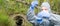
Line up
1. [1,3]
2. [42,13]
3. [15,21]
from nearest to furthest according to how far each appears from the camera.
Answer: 1. [42,13]
2. [1,3]
3. [15,21]

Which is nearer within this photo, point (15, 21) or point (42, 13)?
point (42, 13)

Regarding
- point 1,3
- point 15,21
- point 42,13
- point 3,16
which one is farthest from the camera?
point 15,21

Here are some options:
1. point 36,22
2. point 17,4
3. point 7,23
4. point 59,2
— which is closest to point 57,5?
point 59,2

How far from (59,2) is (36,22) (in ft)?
5.30

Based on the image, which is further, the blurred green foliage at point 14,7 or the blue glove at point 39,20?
the blurred green foliage at point 14,7

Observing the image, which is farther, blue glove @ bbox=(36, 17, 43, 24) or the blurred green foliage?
the blurred green foliage

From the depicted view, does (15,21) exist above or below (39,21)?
below

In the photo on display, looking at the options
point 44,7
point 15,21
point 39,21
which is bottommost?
point 15,21

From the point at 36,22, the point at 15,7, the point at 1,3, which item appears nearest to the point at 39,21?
the point at 36,22

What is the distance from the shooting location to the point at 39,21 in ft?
8.52

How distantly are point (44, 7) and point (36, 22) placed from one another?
231 mm

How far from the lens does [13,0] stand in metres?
4.19

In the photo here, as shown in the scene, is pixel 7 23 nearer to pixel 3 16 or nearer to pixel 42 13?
pixel 3 16

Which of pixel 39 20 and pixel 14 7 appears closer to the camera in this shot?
pixel 39 20
